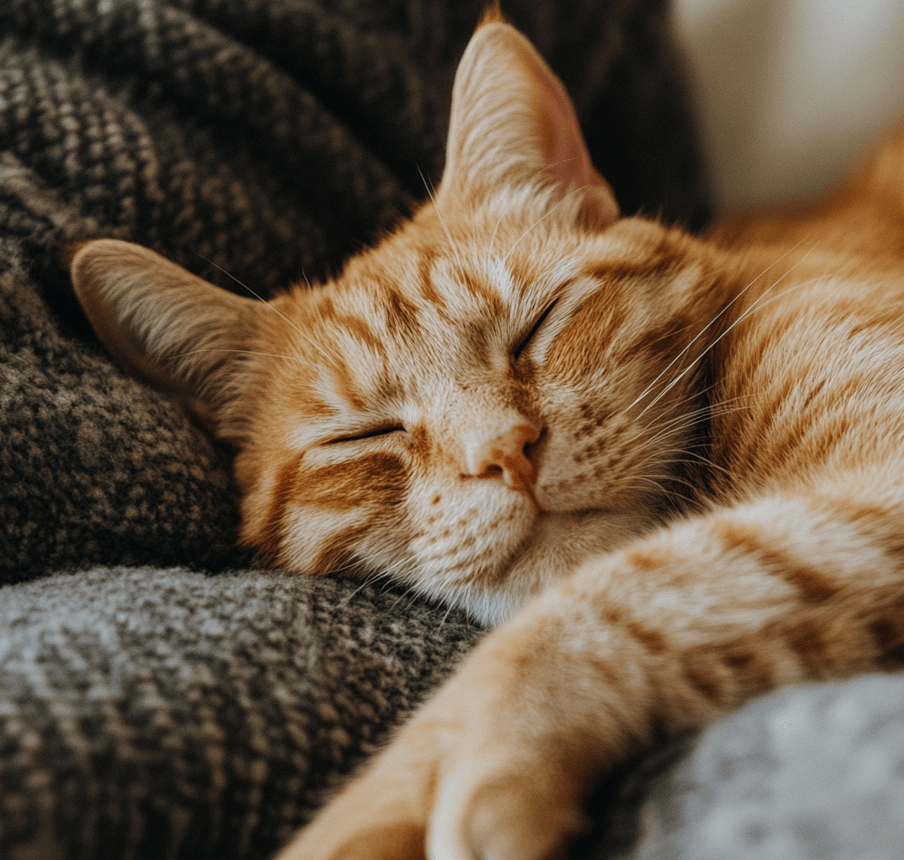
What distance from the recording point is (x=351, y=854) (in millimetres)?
561

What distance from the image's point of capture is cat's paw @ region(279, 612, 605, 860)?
0.54 m

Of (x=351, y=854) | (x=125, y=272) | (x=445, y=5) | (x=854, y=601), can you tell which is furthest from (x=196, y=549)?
(x=445, y=5)

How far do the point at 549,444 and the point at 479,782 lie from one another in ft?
1.43

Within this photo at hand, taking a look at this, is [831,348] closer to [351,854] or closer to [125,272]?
[351,854]

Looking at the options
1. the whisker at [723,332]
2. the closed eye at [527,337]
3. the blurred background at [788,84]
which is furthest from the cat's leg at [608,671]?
the blurred background at [788,84]

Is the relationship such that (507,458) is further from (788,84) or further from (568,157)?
(788,84)

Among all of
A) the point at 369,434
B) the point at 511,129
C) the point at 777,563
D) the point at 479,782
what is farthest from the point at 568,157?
the point at 479,782

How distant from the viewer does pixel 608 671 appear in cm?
63

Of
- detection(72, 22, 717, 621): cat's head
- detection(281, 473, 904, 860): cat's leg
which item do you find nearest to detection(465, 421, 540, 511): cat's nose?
detection(72, 22, 717, 621): cat's head

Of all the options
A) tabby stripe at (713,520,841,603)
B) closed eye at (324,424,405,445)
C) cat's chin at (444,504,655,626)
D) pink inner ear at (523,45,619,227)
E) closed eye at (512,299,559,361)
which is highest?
pink inner ear at (523,45,619,227)

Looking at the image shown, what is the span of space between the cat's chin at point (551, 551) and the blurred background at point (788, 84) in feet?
4.58

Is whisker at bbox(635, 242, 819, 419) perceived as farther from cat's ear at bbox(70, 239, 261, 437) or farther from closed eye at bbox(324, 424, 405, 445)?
cat's ear at bbox(70, 239, 261, 437)

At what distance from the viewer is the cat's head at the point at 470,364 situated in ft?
2.98

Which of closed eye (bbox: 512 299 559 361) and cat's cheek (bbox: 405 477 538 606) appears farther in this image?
closed eye (bbox: 512 299 559 361)
